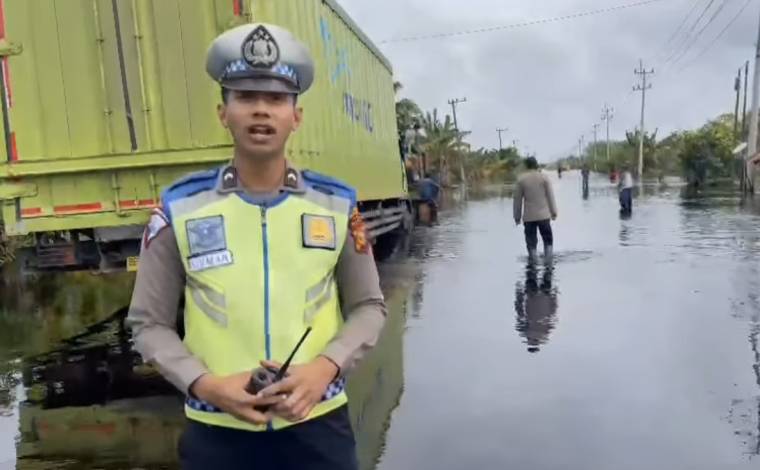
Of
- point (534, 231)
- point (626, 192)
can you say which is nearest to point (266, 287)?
point (534, 231)

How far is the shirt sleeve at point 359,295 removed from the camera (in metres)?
2.16

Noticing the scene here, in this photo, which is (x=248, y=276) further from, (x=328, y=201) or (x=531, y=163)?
(x=531, y=163)

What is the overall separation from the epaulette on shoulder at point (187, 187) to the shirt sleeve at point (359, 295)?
35cm

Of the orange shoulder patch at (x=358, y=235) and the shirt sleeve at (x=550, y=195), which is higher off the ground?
the orange shoulder patch at (x=358, y=235)

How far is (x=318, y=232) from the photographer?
2105 mm

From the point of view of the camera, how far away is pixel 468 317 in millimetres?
9000

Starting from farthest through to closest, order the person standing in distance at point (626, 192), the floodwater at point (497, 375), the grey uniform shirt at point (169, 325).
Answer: the person standing in distance at point (626, 192)
the floodwater at point (497, 375)
the grey uniform shirt at point (169, 325)

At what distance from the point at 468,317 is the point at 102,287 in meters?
5.09

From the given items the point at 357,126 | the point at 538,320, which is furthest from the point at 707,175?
the point at 538,320

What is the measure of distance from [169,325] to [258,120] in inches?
20.2

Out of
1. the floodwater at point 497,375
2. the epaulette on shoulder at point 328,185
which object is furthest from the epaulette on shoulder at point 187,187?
the floodwater at point 497,375

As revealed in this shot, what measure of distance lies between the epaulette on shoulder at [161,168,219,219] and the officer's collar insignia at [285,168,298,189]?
16cm

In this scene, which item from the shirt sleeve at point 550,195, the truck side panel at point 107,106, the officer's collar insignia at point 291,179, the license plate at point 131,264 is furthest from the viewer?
the shirt sleeve at point 550,195

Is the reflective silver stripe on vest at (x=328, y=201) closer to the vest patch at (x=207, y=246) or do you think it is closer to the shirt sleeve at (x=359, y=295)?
the shirt sleeve at (x=359, y=295)
